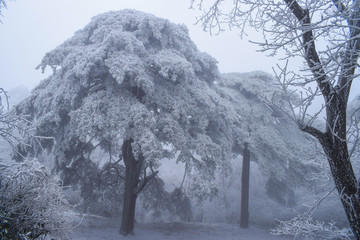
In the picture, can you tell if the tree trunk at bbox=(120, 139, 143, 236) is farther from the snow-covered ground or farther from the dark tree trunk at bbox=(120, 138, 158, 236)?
the snow-covered ground

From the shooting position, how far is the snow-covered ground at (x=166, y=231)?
9711mm

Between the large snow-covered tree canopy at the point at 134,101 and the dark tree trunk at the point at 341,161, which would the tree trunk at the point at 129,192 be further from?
the dark tree trunk at the point at 341,161

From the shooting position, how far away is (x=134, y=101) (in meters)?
8.30

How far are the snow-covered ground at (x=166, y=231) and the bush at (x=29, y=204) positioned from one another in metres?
5.53

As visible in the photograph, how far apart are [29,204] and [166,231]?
8.58 meters

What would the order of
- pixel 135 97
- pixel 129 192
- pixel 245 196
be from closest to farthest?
pixel 135 97 → pixel 129 192 → pixel 245 196

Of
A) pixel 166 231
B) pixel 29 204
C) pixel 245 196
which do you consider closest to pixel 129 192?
pixel 166 231

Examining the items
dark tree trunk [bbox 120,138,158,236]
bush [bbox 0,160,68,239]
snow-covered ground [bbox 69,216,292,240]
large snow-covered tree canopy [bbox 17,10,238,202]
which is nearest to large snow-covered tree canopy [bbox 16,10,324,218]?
large snow-covered tree canopy [bbox 17,10,238,202]

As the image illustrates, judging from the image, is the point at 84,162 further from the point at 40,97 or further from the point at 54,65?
the point at 54,65

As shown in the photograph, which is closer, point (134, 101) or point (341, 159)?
point (341, 159)

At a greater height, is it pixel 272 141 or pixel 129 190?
pixel 272 141

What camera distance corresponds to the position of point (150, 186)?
471 inches

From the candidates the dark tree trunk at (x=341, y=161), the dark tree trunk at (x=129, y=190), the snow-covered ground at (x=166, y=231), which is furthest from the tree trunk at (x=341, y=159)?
the snow-covered ground at (x=166, y=231)

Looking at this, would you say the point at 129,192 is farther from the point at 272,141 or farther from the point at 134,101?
the point at 272,141
